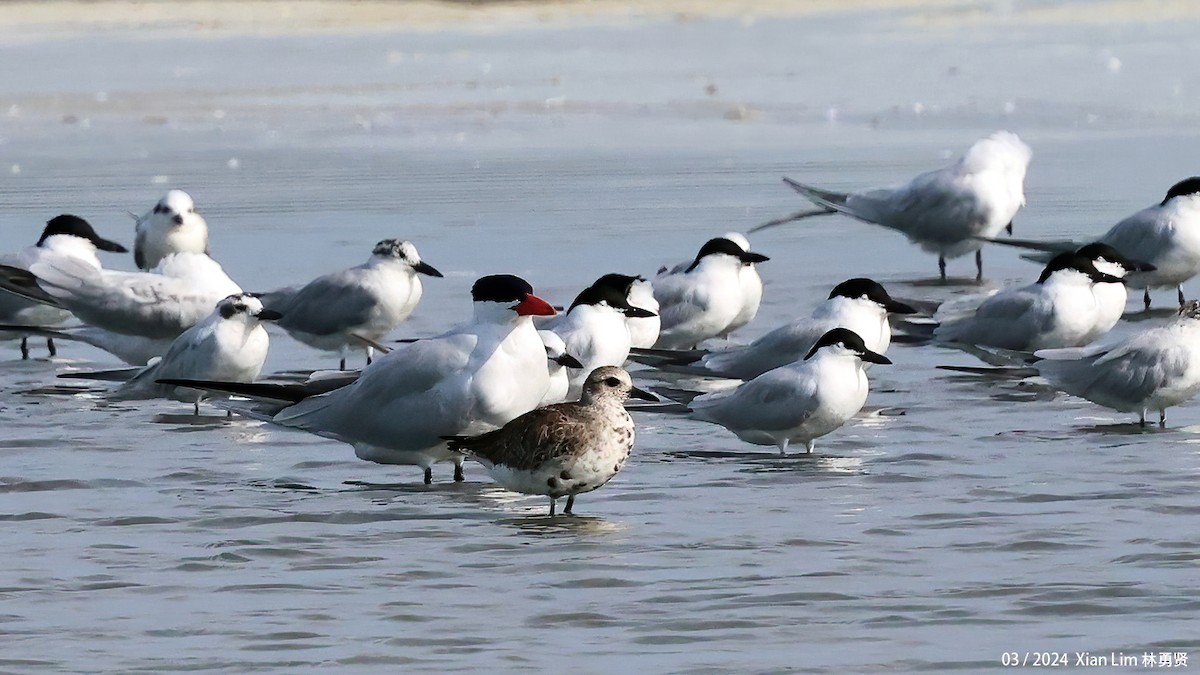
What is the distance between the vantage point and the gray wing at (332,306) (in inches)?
420

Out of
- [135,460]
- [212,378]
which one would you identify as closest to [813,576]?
[135,460]

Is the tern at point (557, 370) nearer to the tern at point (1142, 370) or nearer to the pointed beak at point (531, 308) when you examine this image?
the pointed beak at point (531, 308)

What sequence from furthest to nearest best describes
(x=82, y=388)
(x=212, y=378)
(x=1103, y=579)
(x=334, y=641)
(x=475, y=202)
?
(x=475, y=202) → (x=82, y=388) → (x=212, y=378) → (x=1103, y=579) → (x=334, y=641)

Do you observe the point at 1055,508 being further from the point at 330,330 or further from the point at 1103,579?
the point at 330,330

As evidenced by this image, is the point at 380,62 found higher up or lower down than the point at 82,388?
higher up

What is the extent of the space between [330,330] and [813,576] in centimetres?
498

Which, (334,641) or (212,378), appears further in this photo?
(212,378)

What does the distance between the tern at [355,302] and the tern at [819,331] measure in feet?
5.90

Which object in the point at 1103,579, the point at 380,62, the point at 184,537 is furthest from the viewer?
the point at 380,62

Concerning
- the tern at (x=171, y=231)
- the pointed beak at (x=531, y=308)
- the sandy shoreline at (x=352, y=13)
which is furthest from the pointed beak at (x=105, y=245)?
the sandy shoreline at (x=352, y=13)

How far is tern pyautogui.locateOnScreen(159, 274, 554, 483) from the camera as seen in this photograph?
25.1 feet

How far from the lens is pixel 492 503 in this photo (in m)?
7.52

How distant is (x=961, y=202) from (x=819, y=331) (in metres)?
4.20

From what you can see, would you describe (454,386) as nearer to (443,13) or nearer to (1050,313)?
(1050,313)
